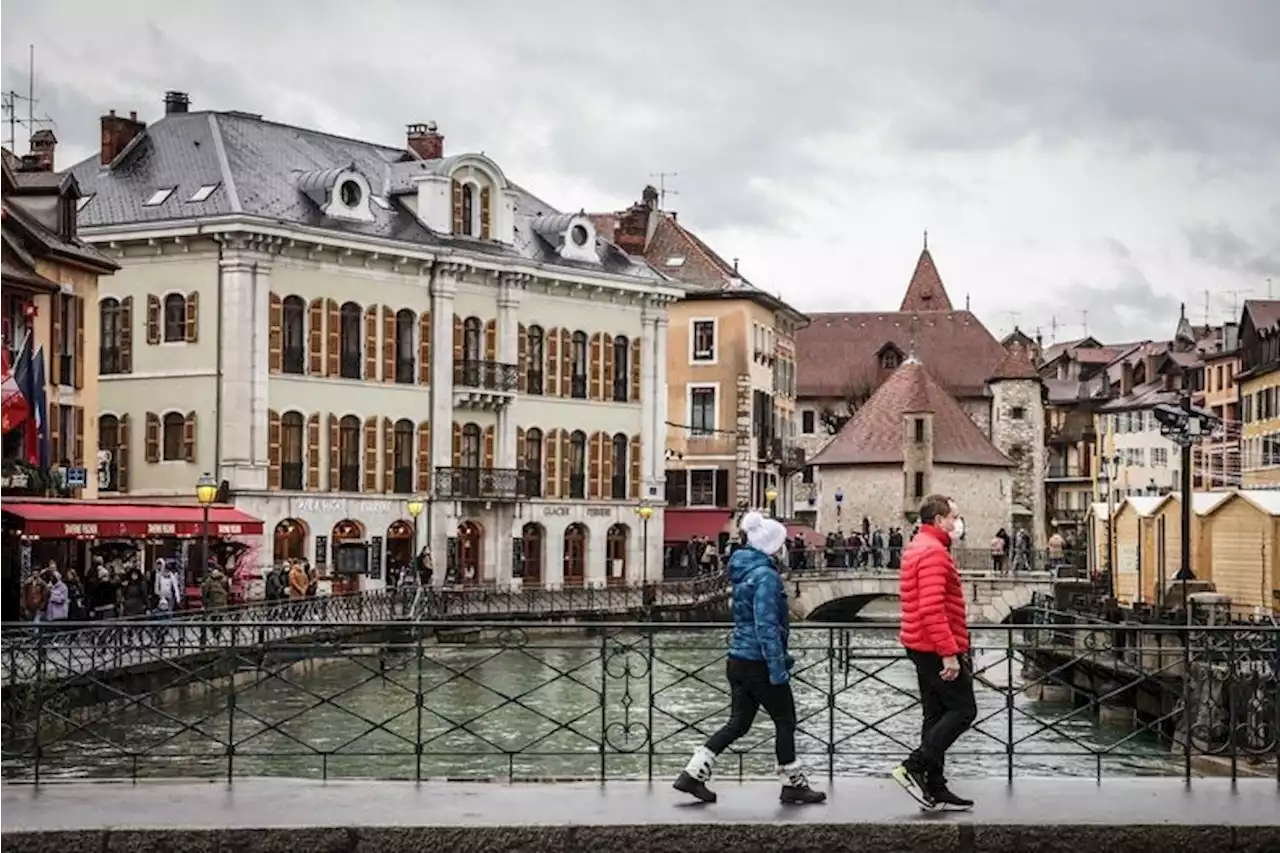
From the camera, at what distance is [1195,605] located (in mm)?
34594

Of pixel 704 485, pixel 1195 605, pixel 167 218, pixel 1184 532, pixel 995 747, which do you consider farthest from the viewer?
pixel 704 485

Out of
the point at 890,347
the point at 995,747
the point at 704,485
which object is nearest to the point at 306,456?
the point at 704,485

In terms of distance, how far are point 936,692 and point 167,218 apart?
1862 inches

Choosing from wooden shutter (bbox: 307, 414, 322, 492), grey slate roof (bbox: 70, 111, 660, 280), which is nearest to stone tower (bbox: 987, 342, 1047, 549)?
grey slate roof (bbox: 70, 111, 660, 280)

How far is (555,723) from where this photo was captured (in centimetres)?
1677

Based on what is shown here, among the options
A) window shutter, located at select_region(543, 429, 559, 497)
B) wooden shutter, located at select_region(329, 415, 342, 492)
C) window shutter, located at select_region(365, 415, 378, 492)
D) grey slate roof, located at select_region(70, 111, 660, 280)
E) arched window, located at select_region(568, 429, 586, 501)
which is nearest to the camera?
grey slate roof, located at select_region(70, 111, 660, 280)

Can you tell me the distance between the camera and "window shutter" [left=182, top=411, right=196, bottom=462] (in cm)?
5919

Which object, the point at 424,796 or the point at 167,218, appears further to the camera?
the point at 167,218

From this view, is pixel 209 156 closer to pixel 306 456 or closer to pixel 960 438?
pixel 306 456

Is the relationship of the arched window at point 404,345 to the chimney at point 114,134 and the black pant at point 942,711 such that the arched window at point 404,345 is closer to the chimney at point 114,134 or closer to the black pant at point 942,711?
the chimney at point 114,134

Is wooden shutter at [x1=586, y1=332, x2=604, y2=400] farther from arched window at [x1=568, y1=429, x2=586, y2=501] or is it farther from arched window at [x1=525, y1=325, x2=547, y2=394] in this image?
arched window at [x1=525, y1=325, x2=547, y2=394]

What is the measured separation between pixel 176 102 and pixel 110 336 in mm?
7703

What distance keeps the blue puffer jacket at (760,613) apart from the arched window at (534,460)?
53137mm

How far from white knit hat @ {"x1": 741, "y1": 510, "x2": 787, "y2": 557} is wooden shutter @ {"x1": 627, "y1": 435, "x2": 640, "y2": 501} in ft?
189
